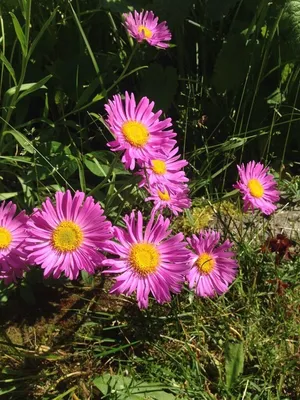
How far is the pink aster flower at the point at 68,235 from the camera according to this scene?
3.44ft

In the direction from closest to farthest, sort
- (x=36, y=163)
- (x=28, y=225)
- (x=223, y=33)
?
(x=28, y=225), (x=36, y=163), (x=223, y=33)

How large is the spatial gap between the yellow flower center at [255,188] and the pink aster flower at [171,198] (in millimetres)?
159

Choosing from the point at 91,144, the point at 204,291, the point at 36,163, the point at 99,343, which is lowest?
the point at 99,343

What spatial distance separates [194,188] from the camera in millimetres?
1528

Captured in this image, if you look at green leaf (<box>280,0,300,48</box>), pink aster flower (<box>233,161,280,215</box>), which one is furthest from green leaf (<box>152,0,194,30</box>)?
pink aster flower (<box>233,161,280,215</box>)

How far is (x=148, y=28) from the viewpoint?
1.46m

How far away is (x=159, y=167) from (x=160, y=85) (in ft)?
1.49

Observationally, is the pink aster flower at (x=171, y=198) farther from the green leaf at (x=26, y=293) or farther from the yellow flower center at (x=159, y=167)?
the green leaf at (x=26, y=293)

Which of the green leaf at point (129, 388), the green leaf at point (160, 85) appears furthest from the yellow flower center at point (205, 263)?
the green leaf at point (160, 85)

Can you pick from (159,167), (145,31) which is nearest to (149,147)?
(159,167)

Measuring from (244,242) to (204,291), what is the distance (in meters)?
0.26

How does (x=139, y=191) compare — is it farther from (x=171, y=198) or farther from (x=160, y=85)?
(x=160, y=85)

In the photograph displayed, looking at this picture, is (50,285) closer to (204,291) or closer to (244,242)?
(204,291)

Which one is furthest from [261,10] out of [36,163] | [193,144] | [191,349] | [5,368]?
[5,368]
